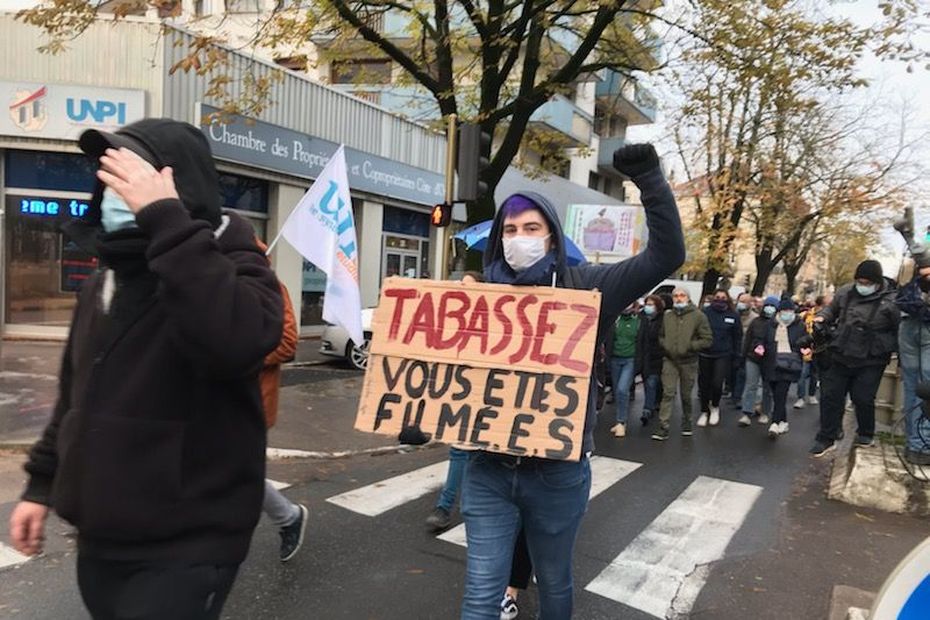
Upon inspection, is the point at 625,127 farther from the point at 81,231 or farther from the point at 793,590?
the point at 81,231

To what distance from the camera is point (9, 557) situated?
410cm

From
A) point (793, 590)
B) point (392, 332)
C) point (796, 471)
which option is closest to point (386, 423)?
point (392, 332)

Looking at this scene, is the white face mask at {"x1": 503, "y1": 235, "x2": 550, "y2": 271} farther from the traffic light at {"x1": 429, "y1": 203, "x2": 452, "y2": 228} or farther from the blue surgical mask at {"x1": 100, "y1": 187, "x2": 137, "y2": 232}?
the traffic light at {"x1": 429, "y1": 203, "x2": 452, "y2": 228}

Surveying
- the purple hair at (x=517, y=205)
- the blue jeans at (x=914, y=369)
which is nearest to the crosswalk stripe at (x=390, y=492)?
the purple hair at (x=517, y=205)

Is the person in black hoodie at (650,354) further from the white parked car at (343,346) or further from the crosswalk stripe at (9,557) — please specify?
the crosswalk stripe at (9,557)

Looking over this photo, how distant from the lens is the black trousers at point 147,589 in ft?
5.18

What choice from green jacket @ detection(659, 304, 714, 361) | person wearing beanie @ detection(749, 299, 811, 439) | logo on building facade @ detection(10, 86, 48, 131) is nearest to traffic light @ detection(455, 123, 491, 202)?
green jacket @ detection(659, 304, 714, 361)

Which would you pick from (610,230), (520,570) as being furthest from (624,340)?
(610,230)

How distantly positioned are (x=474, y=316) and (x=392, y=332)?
37cm

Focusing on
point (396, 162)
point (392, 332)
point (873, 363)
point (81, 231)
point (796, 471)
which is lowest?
point (796, 471)

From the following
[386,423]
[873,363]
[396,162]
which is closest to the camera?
[386,423]

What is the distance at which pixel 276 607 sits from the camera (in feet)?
12.0

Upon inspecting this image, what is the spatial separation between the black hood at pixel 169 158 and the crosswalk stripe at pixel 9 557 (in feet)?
10.4

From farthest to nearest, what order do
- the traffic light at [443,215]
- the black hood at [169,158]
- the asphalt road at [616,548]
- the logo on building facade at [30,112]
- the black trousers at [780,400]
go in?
1. the logo on building facade at [30,112]
2. the black trousers at [780,400]
3. the traffic light at [443,215]
4. the asphalt road at [616,548]
5. the black hood at [169,158]
